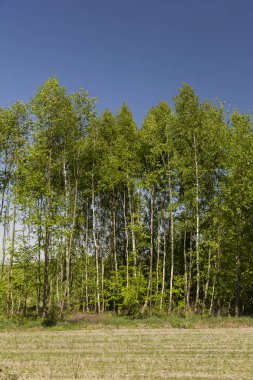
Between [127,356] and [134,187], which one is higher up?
[134,187]

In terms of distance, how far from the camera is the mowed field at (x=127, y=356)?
14383 millimetres

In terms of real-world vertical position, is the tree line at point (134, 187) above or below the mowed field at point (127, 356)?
above

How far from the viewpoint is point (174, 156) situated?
42.2 meters

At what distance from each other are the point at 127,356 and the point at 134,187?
2884 cm

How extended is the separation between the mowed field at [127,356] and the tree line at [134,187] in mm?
10927

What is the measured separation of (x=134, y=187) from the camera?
4569cm

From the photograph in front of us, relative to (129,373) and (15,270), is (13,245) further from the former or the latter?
(129,373)

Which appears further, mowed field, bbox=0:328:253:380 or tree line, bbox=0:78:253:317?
tree line, bbox=0:78:253:317

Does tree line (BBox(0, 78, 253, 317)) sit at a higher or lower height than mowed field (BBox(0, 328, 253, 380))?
higher

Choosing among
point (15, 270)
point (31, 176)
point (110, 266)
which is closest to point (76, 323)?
point (15, 270)

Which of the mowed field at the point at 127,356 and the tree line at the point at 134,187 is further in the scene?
the tree line at the point at 134,187

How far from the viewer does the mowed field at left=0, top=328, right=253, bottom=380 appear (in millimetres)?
14383

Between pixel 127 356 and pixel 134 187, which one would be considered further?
pixel 134 187

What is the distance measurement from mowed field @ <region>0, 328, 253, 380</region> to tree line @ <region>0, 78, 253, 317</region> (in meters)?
10.9
